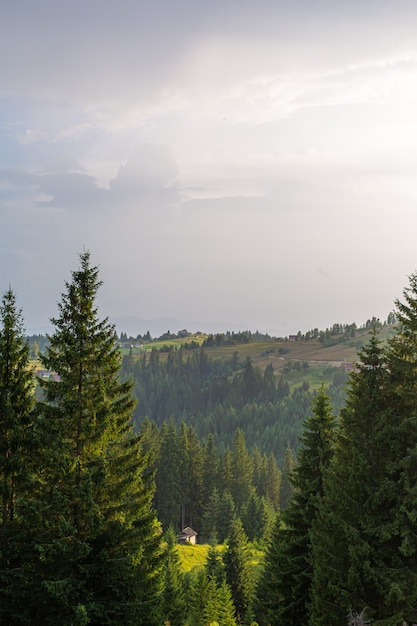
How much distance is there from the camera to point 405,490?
18.8 metres

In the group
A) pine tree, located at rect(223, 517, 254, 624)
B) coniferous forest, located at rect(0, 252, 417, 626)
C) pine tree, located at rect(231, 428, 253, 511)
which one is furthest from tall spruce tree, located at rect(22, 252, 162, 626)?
pine tree, located at rect(231, 428, 253, 511)

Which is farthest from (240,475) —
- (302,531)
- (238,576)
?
(302,531)

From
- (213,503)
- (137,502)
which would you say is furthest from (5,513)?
(213,503)

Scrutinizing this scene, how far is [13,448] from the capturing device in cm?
1992

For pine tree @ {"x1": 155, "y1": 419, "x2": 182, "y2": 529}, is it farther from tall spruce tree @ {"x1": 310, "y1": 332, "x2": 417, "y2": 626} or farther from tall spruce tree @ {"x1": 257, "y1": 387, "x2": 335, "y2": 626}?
tall spruce tree @ {"x1": 310, "y1": 332, "x2": 417, "y2": 626}

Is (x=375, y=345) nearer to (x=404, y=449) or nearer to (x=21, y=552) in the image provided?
(x=404, y=449)

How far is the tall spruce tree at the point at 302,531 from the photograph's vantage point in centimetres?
2420

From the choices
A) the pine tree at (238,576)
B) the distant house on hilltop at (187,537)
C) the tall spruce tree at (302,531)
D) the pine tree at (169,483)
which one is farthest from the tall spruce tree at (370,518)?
the pine tree at (169,483)

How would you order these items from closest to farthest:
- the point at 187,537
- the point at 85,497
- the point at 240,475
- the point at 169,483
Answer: the point at 85,497 < the point at 187,537 < the point at 169,483 < the point at 240,475

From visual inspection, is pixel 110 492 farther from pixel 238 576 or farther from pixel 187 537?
pixel 187 537

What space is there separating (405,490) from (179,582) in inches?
1112

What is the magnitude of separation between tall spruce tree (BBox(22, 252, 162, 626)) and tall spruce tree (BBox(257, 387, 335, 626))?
647cm

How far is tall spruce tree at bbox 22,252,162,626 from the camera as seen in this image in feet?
61.0

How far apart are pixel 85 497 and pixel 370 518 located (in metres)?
9.82
